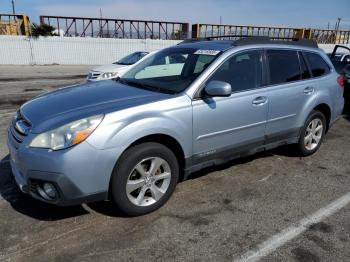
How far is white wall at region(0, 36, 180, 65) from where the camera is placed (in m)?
23.6

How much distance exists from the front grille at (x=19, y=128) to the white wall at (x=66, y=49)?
22.7 m

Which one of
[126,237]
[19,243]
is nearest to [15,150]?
[19,243]

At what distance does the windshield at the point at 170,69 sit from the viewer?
391cm

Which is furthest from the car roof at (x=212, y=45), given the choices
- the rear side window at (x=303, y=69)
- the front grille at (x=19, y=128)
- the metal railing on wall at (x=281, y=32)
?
the metal railing on wall at (x=281, y=32)

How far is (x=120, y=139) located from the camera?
3.09 metres

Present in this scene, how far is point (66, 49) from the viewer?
998 inches

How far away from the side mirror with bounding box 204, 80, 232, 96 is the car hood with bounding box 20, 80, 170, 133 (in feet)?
1.48

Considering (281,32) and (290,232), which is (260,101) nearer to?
(290,232)

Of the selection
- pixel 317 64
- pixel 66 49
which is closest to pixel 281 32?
pixel 66 49

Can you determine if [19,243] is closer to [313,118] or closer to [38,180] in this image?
[38,180]

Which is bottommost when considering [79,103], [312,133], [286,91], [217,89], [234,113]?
[312,133]

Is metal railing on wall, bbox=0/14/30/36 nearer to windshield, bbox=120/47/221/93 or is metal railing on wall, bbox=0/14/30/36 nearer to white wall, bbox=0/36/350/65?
white wall, bbox=0/36/350/65

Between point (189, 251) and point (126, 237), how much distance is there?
591mm

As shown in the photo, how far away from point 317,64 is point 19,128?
426 centimetres
